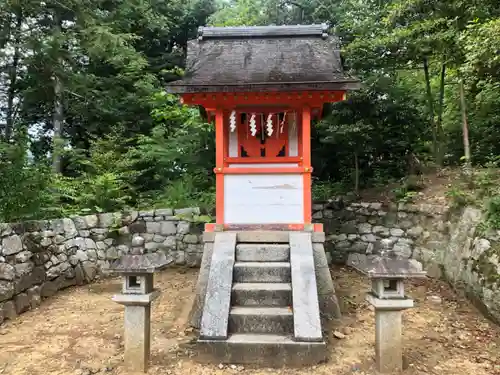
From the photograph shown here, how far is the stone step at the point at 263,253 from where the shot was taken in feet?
19.2

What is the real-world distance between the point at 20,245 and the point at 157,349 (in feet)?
10.5

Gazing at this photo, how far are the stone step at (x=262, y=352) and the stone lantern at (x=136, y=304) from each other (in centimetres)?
66

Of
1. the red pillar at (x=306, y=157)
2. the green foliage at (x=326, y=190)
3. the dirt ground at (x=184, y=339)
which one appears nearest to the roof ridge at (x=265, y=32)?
the red pillar at (x=306, y=157)

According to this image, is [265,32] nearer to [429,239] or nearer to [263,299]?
[263,299]

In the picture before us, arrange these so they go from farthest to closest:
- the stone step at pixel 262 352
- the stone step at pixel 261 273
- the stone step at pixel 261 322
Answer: the stone step at pixel 261 273 → the stone step at pixel 261 322 → the stone step at pixel 262 352

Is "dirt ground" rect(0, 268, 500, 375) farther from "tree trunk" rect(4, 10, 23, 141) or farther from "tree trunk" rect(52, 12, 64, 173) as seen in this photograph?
"tree trunk" rect(4, 10, 23, 141)

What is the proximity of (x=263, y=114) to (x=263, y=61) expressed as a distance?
0.97m

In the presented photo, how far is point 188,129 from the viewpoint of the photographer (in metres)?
11.1

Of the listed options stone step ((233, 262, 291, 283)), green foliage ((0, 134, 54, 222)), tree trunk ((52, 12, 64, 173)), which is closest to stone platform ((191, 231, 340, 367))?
stone step ((233, 262, 291, 283))

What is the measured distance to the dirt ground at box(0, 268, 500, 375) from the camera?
428 centimetres

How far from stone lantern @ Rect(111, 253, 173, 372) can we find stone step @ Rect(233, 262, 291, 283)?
1560mm

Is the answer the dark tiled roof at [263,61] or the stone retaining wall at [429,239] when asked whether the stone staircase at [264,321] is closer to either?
the stone retaining wall at [429,239]

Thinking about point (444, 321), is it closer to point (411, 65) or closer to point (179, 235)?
point (179, 235)

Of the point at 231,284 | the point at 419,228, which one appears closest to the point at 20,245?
the point at 231,284
